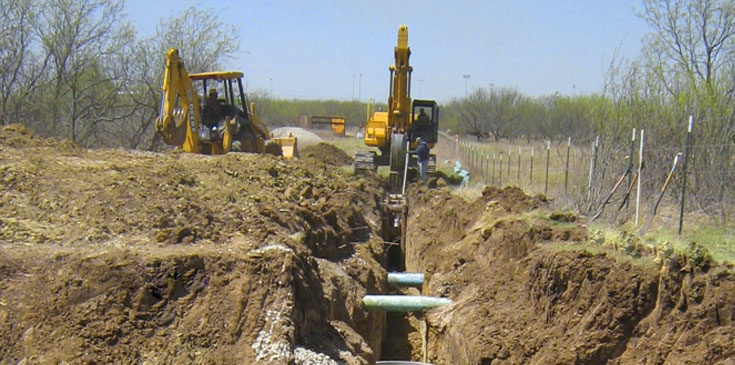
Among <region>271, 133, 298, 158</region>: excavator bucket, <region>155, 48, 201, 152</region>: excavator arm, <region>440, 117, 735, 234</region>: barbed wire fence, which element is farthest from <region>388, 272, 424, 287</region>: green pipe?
<region>271, 133, 298, 158</region>: excavator bucket

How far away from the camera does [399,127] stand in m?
20.0

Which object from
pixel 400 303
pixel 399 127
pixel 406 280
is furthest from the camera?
pixel 399 127

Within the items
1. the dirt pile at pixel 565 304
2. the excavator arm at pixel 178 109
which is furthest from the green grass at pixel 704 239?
the excavator arm at pixel 178 109

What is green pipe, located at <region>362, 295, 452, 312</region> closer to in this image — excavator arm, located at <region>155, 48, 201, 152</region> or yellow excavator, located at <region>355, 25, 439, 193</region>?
excavator arm, located at <region>155, 48, 201, 152</region>

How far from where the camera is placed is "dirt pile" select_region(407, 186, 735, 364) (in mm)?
5680

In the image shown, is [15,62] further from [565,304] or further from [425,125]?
[565,304]

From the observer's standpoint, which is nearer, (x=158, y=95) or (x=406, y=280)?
(x=406, y=280)

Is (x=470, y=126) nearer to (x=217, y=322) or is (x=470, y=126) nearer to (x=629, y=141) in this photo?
(x=629, y=141)

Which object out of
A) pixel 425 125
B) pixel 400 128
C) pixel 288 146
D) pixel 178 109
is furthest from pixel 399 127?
pixel 178 109

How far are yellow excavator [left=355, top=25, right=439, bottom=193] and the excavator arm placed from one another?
6.21 m

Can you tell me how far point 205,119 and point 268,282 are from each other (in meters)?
10.9

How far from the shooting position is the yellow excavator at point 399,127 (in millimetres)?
18844

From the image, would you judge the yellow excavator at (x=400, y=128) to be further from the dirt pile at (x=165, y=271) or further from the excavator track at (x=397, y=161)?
the dirt pile at (x=165, y=271)

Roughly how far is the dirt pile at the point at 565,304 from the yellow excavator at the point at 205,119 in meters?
7.35
